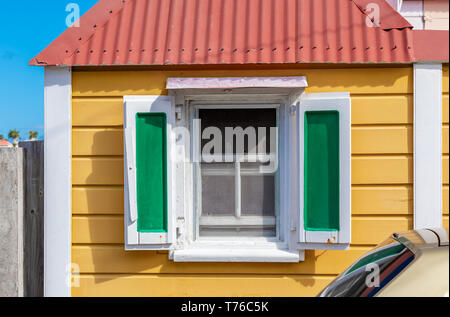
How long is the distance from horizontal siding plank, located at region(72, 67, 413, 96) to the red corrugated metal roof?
12 cm

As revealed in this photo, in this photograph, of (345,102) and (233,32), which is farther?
(233,32)

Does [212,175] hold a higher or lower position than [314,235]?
higher

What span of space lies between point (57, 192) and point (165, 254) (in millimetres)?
1030

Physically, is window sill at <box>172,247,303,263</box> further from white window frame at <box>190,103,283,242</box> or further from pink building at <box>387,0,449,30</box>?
pink building at <box>387,0,449,30</box>

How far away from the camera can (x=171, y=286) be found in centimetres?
345

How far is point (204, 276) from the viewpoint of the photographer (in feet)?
11.3

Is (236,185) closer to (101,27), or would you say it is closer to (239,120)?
(239,120)

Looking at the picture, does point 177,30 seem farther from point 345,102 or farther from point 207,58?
point 345,102

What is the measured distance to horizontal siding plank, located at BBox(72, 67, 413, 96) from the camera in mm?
3363

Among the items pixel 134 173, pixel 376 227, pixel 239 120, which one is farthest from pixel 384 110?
pixel 134 173

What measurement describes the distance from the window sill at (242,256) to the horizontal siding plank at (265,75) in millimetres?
1334
